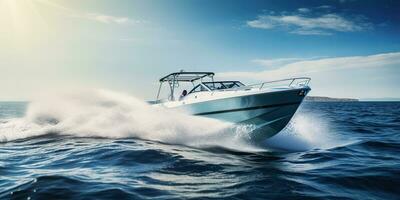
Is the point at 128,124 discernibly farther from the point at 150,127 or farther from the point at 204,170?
the point at 204,170

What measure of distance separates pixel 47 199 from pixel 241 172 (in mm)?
4566

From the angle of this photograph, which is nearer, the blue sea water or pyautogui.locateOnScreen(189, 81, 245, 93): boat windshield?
the blue sea water

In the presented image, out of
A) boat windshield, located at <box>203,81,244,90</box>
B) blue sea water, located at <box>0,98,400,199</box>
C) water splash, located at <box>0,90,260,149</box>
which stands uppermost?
boat windshield, located at <box>203,81,244,90</box>

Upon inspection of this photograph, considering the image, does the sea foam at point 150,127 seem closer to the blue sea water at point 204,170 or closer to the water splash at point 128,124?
the water splash at point 128,124

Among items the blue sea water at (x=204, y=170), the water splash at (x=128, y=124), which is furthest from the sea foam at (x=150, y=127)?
the blue sea water at (x=204, y=170)

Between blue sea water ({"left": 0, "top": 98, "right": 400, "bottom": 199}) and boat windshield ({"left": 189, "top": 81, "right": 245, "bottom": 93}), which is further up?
boat windshield ({"left": 189, "top": 81, "right": 245, "bottom": 93})

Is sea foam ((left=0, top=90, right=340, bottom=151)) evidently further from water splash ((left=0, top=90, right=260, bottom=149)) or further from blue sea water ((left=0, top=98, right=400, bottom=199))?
blue sea water ((left=0, top=98, right=400, bottom=199))

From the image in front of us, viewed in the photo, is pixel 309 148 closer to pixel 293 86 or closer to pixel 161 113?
pixel 293 86

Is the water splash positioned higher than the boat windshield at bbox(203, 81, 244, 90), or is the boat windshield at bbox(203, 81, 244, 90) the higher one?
the boat windshield at bbox(203, 81, 244, 90)

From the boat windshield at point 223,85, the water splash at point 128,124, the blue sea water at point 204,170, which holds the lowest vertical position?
the blue sea water at point 204,170

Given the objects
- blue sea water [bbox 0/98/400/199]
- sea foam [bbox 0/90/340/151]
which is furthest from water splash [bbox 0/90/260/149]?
blue sea water [bbox 0/98/400/199]

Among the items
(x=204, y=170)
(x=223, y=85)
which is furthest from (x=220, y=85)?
(x=204, y=170)

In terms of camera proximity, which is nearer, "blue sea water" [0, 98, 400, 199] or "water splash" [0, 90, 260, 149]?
"blue sea water" [0, 98, 400, 199]

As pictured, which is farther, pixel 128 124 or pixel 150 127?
pixel 128 124
